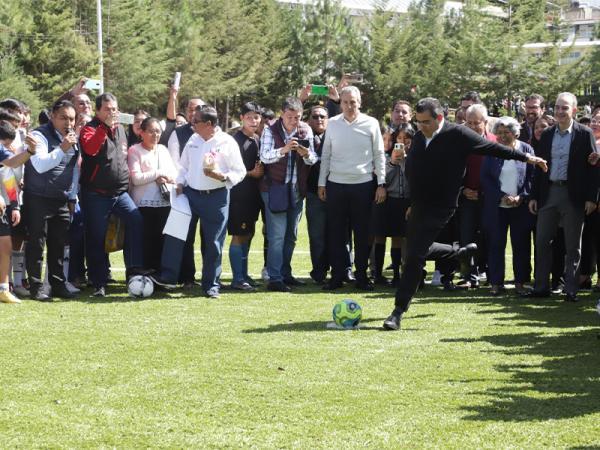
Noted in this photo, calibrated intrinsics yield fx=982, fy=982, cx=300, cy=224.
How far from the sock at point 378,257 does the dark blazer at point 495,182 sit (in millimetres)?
1388

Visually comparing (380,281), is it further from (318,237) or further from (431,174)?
(431,174)

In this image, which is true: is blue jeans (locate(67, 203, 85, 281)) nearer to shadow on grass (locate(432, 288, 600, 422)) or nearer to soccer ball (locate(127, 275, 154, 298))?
soccer ball (locate(127, 275, 154, 298))

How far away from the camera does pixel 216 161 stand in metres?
11.1

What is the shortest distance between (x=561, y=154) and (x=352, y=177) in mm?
2419

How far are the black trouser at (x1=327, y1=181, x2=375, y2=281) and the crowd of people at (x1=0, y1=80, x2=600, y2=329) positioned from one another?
0.02 metres

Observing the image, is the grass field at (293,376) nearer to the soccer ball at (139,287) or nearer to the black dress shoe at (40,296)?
the black dress shoe at (40,296)

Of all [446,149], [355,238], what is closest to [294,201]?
[355,238]

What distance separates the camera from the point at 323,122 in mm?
12570

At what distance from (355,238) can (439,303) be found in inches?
58.8

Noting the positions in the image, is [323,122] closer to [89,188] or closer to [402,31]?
[89,188]

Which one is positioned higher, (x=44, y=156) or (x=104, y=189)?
(x=44, y=156)

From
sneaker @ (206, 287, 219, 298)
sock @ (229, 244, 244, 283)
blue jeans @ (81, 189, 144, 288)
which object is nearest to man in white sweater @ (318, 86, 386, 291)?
sock @ (229, 244, 244, 283)

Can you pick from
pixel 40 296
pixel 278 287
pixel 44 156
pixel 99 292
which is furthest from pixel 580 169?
pixel 40 296

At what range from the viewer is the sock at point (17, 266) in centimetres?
1144
